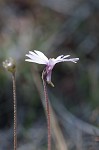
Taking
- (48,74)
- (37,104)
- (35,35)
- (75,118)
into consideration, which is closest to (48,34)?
(35,35)

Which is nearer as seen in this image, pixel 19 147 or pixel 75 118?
pixel 19 147

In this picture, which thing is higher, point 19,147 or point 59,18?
point 59,18

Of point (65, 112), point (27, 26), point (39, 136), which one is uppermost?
point (27, 26)

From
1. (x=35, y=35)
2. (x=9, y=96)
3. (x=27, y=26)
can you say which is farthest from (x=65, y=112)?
(x=27, y=26)

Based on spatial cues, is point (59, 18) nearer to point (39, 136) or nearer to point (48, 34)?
point (48, 34)

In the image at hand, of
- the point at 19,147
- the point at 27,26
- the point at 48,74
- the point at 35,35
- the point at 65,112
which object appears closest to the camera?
the point at 48,74

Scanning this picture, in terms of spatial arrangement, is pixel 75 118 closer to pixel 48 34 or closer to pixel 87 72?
pixel 87 72

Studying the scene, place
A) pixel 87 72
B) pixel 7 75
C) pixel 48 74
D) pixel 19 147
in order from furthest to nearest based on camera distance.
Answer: pixel 87 72 → pixel 7 75 → pixel 19 147 → pixel 48 74
